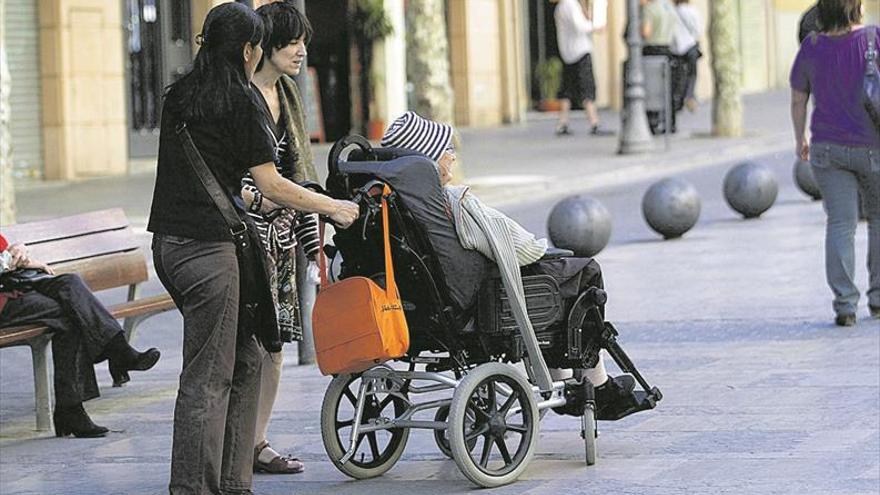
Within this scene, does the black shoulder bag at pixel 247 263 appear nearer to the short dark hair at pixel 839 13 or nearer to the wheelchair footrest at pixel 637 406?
the wheelchair footrest at pixel 637 406

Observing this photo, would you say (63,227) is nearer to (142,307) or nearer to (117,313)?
(142,307)

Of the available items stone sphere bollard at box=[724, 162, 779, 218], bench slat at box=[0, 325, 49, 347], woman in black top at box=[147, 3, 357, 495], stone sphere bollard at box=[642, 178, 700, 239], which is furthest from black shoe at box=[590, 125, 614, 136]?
woman in black top at box=[147, 3, 357, 495]

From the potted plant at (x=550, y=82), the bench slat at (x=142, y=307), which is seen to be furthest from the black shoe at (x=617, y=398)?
the potted plant at (x=550, y=82)

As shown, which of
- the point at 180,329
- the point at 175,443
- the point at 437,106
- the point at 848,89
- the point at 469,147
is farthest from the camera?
the point at 469,147

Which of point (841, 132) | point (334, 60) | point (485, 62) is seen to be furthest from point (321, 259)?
point (485, 62)

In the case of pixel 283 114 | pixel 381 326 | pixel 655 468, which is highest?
pixel 283 114

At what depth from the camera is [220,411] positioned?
641 cm

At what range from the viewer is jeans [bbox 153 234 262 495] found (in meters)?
6.32

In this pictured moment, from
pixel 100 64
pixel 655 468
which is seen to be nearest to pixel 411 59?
pixel 100 64

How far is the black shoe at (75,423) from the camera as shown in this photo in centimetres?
826

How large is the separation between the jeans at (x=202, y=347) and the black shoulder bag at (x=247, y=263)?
0.06m

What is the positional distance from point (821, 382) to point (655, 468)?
6.21ft

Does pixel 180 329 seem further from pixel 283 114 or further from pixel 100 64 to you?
pixel 100 64

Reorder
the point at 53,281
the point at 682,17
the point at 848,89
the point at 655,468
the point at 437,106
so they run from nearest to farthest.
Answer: the point at 655,468 < the point at 53,281 < the point at 848,89 < the point at 437,106 < the point at 682,17
